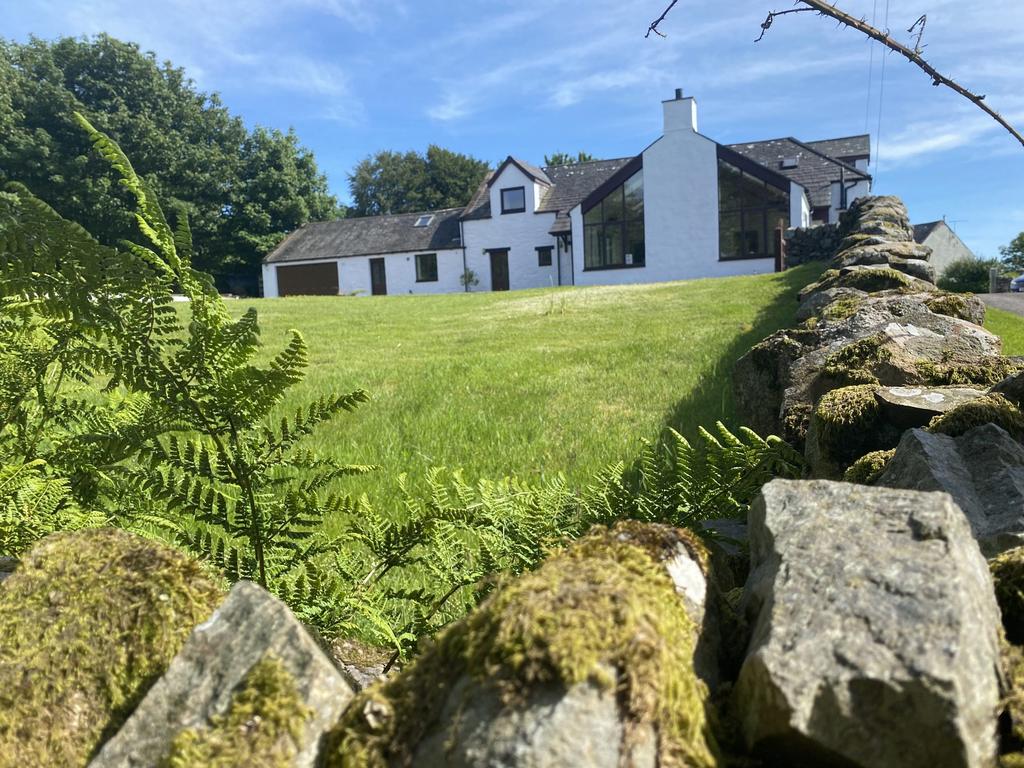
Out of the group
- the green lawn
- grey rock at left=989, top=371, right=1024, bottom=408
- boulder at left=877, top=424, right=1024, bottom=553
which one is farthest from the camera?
the green lawn

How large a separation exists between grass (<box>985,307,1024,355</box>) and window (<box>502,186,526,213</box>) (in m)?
27.8

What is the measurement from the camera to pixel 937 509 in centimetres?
129

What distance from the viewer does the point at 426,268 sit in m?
42.1

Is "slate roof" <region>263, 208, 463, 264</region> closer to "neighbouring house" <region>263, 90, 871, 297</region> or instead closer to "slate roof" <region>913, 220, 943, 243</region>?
"neighbouring house" <region>263, 90, 871, 297</region>

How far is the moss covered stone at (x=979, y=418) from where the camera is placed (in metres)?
2.17

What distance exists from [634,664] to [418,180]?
68670 mm

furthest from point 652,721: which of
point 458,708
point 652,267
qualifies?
point 652,267

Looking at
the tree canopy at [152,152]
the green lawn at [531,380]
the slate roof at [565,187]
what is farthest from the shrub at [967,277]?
the tree canopy at [152,152]

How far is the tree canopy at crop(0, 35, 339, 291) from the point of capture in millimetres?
41781

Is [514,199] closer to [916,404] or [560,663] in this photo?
[916,404]

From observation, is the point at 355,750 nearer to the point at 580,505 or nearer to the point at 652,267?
the point at 580,505

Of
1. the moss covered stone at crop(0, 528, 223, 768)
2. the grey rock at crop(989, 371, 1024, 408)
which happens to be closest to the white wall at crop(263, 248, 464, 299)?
the grey rock at crop(989, 371, 1024, 408)

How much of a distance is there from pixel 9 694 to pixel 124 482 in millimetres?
1437

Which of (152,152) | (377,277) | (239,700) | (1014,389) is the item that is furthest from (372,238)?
(239,700)
